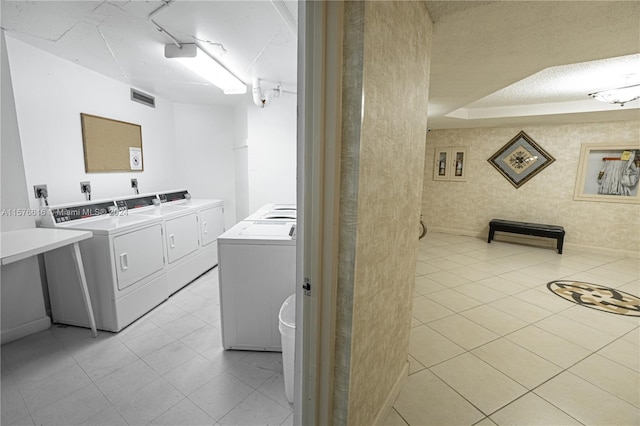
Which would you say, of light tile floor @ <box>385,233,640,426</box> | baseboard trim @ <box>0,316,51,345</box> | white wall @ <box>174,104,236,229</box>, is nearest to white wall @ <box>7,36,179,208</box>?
white wall @ <box>174,104,236,229</box>

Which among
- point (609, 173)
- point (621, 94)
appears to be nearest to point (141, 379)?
point (621, 94)

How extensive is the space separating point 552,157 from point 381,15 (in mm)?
5414

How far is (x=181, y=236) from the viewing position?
316cm

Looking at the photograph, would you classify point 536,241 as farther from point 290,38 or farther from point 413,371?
point 290,38

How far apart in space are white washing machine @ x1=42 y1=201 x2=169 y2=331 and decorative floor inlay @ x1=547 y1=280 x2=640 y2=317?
425 cm

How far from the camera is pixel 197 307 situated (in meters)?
2.82

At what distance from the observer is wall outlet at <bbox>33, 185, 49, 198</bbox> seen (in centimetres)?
238

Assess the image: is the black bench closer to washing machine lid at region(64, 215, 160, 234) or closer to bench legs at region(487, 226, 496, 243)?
bench legs at region(487, 226, 496, 243)

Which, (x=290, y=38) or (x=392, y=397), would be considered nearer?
(x=392, y=397)

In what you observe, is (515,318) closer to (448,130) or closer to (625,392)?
(625,392)

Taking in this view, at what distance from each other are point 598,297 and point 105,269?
4777 millimetres

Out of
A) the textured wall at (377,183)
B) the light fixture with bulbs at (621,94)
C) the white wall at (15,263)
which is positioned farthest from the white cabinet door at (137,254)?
the light fixture with bulbs at (621,94)

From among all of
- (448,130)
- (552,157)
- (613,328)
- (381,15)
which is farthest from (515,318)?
(448,130)

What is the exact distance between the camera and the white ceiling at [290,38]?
1534 mm
